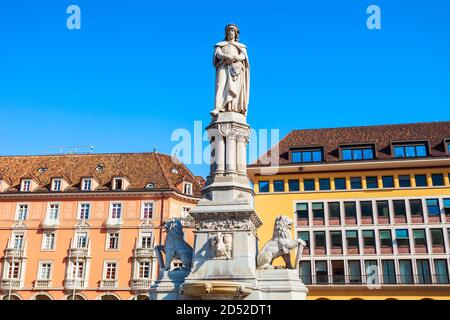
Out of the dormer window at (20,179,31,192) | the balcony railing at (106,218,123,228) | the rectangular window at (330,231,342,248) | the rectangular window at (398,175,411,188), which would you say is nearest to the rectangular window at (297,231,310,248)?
the rectangular window at (330,231,342,248)

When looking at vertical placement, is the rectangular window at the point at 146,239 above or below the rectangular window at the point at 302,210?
below

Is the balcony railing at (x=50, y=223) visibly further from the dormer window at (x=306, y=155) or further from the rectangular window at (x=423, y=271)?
the rectangular window at (x=423, y=271)

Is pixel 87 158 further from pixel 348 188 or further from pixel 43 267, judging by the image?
pixel 348 188

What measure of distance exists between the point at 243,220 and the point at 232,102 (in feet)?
13.8

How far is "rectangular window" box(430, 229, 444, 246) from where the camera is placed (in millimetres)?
47938

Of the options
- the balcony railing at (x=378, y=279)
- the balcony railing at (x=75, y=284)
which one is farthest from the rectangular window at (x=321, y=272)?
the balcony railing at (x=75, y=284)

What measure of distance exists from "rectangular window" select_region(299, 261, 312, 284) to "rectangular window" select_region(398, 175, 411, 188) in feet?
41.8

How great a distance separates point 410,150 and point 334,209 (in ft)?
33.8

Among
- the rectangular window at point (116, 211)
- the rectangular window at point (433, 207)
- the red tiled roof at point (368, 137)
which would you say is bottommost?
the rectangular window at point (433, 207)

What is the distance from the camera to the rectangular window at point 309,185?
51647 mm

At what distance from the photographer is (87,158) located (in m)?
63.2

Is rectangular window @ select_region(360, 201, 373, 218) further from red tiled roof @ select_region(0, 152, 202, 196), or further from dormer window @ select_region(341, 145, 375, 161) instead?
red tiled roof @ select_region(0, 152, 202, 196)

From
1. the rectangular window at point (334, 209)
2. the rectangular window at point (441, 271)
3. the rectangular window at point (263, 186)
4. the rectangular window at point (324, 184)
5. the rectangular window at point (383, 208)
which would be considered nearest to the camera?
the rectangular window at point (441, 271)

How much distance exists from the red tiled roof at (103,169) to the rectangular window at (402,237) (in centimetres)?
2341
